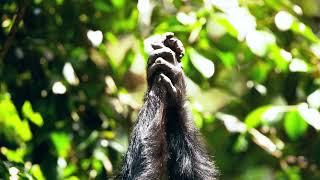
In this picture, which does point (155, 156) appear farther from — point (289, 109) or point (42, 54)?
point (42, 54)

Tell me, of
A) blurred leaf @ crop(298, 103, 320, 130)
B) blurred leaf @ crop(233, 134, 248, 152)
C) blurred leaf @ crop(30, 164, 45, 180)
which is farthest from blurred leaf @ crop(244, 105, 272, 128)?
blurred leaf @ crop(30, 164, 45, 180)

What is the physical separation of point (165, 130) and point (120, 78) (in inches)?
43.1

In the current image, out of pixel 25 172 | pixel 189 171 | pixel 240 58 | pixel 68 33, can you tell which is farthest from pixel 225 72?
pixel 25 172

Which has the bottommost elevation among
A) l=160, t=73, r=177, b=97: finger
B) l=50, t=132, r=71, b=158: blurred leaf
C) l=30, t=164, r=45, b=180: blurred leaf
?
l=30, t=164, r=45, b=180: blurred leaf

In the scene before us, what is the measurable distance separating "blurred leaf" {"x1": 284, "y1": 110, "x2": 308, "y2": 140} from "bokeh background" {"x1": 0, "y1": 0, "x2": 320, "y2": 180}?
1 centimetres

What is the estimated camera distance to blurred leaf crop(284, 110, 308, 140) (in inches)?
110

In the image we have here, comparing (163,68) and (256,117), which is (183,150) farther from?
(256,117)

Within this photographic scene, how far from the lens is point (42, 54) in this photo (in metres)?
3.21

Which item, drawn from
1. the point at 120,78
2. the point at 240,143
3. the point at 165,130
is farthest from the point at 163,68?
the point at 120,78

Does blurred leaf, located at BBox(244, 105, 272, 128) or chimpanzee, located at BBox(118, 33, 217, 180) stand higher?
chimpanzee, located at BBox(118, 33, 217, 180)

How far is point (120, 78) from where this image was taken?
3.47 m

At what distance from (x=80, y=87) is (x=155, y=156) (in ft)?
3.33

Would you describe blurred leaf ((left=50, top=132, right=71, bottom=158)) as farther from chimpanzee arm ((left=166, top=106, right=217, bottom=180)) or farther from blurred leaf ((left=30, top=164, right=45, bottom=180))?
chimpanzee arm ((left=166, top=106, right=217, bottom=180))

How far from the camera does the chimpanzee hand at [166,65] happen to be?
88.4 inches
